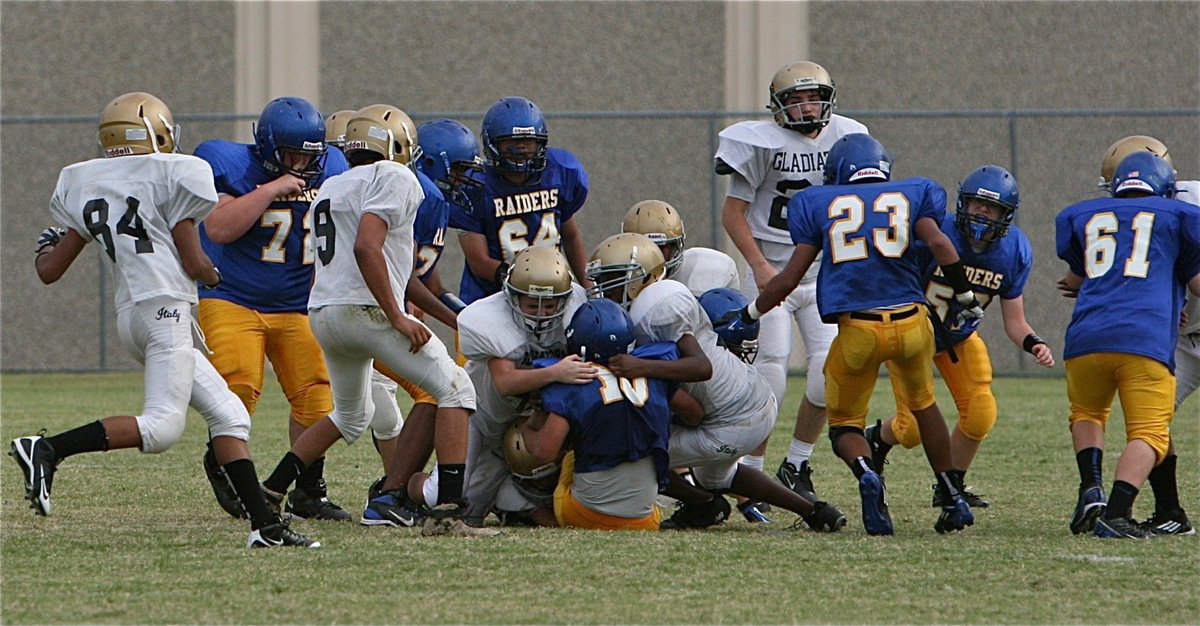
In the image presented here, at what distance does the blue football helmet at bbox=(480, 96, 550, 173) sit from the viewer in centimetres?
629

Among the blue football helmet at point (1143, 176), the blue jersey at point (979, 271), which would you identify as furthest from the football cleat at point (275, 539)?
the blue football helmet at point (1143, 176)

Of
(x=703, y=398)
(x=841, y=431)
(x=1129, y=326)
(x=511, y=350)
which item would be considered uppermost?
(x=1129, y=326)

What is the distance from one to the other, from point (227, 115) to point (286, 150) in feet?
27.5

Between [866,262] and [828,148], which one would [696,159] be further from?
[866,262]

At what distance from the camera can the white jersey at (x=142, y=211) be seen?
501cm

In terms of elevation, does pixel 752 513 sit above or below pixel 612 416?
below

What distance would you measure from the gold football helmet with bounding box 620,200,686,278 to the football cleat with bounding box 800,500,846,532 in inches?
48.7

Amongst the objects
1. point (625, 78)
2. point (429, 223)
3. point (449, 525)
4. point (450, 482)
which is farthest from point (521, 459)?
point (625, 78)

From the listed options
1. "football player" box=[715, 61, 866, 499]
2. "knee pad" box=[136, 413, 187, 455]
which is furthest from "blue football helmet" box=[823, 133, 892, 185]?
"knee pad" box=[136, 413, 187, 455]

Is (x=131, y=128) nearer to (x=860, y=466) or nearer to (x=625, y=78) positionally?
(x=860, y=466)

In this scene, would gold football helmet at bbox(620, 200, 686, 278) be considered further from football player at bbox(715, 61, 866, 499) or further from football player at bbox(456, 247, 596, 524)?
football player at bbox(456, 247, 596, 524)

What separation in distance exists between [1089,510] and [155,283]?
323 centimetres

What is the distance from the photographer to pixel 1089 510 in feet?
17.6

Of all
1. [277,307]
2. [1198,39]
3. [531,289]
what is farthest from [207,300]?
[1198,39]
